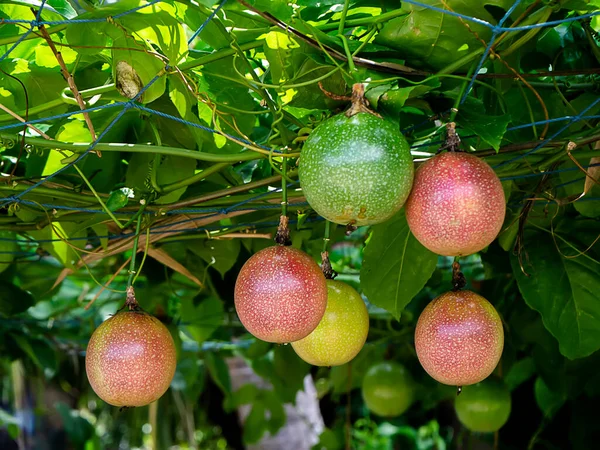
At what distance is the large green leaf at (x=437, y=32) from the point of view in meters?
1.12

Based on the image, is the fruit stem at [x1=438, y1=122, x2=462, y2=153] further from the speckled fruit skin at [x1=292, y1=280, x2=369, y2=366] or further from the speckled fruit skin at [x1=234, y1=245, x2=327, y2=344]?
the speckled fruit skin at [x1=292, y1=280, x2=369, y2=366]

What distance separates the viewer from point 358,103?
100 centimetres

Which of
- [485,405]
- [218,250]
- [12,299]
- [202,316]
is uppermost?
[218,250]

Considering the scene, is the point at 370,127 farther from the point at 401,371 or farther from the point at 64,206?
the point at 401,371

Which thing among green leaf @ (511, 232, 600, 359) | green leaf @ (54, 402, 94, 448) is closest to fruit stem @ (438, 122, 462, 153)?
green leaf @ (511, 232, 600, 359)

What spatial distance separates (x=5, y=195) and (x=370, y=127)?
3.06 ft

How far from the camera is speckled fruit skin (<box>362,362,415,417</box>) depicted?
8.14ft

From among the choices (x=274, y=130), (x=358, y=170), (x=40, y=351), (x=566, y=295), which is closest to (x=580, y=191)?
(x=566, y=295)

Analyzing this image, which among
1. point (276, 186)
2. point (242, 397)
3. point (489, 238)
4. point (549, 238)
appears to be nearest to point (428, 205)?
point (489, 238)

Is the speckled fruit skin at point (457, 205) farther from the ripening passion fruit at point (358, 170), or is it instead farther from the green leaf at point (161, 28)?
the green leaf at point (161, 28)

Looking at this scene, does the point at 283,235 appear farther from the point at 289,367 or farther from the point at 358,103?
the point at 289,367

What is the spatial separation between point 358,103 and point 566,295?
2.56 ft

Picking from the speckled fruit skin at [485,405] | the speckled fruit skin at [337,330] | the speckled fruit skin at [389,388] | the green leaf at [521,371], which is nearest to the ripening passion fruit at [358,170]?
the speckled fruit skin at [337,330]

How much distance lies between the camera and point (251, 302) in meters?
1.07
